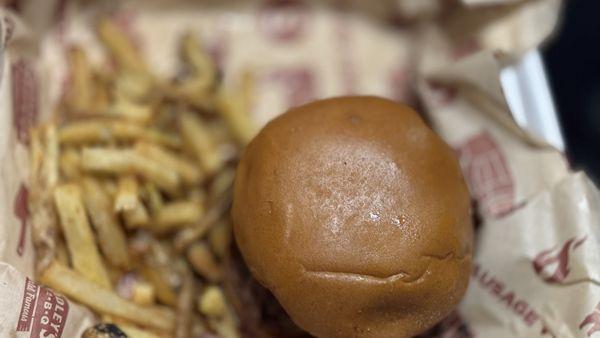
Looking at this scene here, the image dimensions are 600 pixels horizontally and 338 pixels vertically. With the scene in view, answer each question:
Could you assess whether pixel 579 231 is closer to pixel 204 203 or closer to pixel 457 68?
pixel 457 68

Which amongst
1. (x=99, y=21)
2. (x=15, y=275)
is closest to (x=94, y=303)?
(x=15, y=275)

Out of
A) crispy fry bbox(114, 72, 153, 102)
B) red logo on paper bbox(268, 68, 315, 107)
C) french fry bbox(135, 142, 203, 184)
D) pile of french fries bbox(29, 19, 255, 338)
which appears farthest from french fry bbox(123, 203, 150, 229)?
red logo on paper bbox(268, 68, 315, 107)

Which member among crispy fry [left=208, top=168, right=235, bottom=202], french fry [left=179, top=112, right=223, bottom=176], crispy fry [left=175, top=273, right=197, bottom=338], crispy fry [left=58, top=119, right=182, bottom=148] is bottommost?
crispy fry [left=175, top=273, right=197, bottom=338]

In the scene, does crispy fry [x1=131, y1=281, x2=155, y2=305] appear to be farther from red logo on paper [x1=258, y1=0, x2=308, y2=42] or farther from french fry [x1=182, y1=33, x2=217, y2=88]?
red logo on paper [x1=258, y1=0, x2=308, y2=42]

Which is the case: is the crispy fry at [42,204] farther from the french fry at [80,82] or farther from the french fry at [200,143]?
the french fry at [200,143]

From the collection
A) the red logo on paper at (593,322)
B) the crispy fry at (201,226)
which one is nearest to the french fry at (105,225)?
the crispy fry at (201,226)

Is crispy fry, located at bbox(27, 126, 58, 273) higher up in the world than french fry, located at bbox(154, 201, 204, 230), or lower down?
higher up
